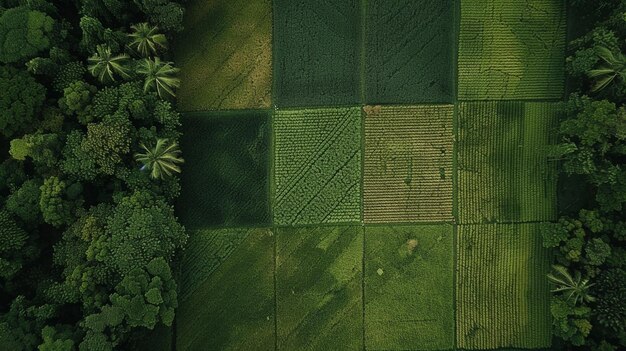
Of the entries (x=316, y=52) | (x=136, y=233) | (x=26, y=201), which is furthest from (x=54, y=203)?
(x=316, y=52)

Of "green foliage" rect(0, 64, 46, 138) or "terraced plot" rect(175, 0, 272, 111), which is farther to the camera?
"terraced plot" rect(175, 0, 272, 111)

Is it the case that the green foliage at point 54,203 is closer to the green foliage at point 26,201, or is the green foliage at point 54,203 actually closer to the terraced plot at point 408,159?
the green foliage at point 26,201

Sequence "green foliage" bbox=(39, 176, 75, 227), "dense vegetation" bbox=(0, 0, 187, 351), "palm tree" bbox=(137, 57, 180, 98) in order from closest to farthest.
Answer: "dense vegetation" bbox=(0, 0, 187, 351)
"green foliage" bbox=(39, 176, 75, 227)
"palm tree" bbox=(137, 57, 180, 98)

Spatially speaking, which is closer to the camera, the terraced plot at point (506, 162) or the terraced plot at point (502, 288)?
the terraced plot at point (502, 288)

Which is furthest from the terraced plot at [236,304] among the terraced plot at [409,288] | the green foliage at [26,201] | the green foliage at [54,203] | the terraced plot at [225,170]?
the green foliage at [26,201]

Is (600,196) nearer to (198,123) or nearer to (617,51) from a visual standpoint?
(617,51)

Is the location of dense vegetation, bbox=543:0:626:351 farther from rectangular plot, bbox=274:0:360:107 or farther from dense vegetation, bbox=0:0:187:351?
dense vegetation, bbox=0:0:187:351

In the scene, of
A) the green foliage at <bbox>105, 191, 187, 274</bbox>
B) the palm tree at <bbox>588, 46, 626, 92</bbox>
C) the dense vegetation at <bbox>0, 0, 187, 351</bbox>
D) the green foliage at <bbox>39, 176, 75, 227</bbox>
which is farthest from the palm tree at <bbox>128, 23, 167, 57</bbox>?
the palm tree at <bbox>588, 46, 626, 92</bbox>
